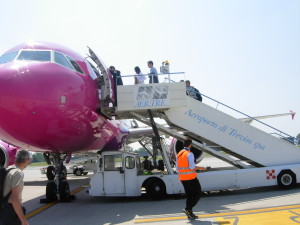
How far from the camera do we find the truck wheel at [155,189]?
770cm

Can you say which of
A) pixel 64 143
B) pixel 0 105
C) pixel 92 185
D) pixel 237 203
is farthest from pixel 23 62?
pixel 237 203

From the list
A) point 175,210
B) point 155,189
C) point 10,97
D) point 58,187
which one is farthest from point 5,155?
point 175,210

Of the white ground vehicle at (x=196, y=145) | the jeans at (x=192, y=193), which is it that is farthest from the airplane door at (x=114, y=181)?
the jeans at (x=192, y=193)

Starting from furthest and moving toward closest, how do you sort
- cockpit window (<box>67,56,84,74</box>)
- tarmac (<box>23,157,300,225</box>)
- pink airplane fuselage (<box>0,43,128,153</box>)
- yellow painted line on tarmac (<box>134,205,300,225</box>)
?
cockpit window (<box>67,56,84,74</box>), pink airplane fuselage (<box>0,43,128,153</box>), tarmac (<box>23,157,300,225</box>), yellow painted line on tarmac (<box>134,205,300,225</box>)

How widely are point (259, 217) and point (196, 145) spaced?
3245mm

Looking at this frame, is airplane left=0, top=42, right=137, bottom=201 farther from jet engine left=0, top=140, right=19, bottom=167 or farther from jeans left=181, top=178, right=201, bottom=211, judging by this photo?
jet engine left=0, top=140, right=19, bottom=167

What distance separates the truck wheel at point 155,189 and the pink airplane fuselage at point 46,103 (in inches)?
78.0

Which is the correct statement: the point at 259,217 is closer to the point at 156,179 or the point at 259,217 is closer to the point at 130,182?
the point at 156,179

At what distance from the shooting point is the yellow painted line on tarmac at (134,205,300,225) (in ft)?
16.3

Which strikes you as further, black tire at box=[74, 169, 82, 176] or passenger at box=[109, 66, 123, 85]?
black tire at box=[74, 169, 82, 176]

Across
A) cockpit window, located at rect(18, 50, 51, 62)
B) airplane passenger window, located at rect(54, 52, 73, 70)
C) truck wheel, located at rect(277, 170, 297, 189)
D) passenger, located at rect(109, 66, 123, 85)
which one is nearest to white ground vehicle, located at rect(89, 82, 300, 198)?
truck wheel, located at rect(277, 170, 297, 189)

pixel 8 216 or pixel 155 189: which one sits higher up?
pixel 8 216

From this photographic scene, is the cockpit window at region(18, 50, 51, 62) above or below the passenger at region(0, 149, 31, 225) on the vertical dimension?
above

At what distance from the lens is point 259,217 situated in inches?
209
